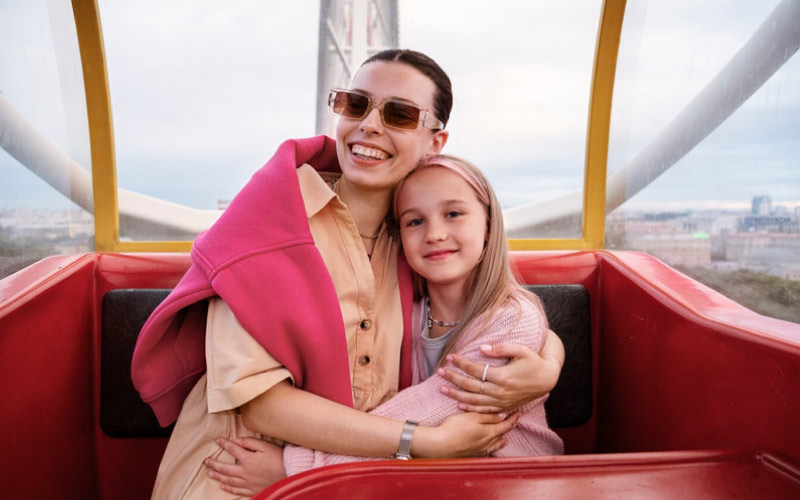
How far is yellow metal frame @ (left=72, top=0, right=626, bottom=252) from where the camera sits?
2.31 metres

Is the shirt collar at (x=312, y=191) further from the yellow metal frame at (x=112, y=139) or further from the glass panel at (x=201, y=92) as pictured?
the glass panel at (x=201, y=92)

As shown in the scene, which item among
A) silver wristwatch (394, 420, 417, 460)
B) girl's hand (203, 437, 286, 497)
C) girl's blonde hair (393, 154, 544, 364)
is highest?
girl's blonde hair (393, 154, 544, 364)

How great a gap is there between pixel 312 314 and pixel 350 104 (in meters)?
0.63

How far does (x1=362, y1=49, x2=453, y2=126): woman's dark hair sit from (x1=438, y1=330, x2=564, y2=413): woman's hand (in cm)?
72

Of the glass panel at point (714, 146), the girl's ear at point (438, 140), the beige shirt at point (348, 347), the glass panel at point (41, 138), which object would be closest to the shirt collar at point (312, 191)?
the beige shirt at point (348, 347)

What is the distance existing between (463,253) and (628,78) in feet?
4.77

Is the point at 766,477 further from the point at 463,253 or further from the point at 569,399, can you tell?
the point at 569,399

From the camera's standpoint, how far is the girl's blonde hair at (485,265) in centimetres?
164

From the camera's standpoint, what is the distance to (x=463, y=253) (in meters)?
1.63

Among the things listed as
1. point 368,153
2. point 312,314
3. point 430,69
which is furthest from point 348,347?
point 430,69

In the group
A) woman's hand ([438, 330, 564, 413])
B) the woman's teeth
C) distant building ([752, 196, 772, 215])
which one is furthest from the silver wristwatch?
distant building ([752, 196, 772, 215])

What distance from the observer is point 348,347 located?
62.8 inches

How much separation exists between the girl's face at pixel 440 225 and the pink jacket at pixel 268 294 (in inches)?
13.0

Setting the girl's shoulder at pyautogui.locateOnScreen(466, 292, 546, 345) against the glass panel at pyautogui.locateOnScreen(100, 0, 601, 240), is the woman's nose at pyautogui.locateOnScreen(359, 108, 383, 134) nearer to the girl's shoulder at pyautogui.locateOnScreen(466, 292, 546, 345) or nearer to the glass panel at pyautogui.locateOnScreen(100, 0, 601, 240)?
the girl's shoulder at pyautogui.locateOnScreen(466, 292, 546, 345)
